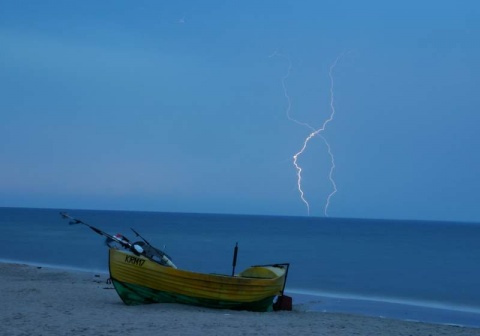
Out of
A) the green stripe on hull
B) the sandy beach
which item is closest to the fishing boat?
the green stripe on hull

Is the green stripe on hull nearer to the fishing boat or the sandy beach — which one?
the fishing boat

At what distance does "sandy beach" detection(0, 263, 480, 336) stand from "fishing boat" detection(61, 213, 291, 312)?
258 mm

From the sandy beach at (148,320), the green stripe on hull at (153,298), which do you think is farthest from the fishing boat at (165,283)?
the sandy beach at (148,320)

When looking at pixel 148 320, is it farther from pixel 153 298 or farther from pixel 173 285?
pixel 153 298

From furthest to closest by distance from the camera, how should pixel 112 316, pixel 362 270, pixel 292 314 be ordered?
pixel 362 270 < pixel 292 314 < pixel 112 316

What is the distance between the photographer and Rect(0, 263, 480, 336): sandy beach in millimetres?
11898

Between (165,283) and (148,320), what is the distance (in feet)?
7.97

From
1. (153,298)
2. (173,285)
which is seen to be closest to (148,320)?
(173,285)

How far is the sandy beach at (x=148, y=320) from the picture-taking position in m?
11.9

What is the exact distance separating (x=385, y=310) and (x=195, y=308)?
7.96 metres

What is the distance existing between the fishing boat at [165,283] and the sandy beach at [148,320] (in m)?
0.26

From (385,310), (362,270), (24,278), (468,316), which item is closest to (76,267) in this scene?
(24,278)

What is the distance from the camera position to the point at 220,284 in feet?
50.8

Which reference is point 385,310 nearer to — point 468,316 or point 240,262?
point 468,316
